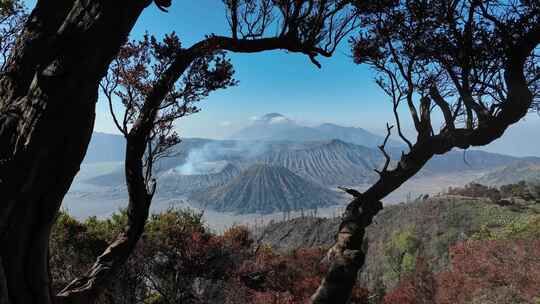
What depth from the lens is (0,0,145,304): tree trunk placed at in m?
1.83

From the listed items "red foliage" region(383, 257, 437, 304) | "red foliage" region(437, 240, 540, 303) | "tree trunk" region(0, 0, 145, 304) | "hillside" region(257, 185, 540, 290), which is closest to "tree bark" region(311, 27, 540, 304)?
"tree trunk" region(0, 0, 145, 304)

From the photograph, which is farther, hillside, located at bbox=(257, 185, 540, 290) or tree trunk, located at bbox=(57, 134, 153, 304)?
hillside, located at bbox=(257, 185, 540, 290)

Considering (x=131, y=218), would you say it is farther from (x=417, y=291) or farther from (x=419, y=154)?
(x=417, y=291)

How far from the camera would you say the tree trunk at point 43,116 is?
6.01 ft

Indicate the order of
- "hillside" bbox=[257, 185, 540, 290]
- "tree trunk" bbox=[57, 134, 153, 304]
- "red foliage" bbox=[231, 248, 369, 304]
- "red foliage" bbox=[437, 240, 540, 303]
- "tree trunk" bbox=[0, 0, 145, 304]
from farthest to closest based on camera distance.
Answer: "hillside" bbox=[257, 185, 540, 290], "red foliage" bbox=[231, 248, 369, 304], "red foliage" bbox=[437, 240, 540, 303], "tree trunk" bbox=[57, 134, 153, 304], "tree trunk" bbox=[0, 0, 145, 304]

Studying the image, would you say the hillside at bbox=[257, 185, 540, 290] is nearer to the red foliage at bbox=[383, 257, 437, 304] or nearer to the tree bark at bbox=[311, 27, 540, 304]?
the red foliage at bbox=[383, 257, 437, 304]

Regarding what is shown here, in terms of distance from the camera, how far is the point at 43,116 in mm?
1839

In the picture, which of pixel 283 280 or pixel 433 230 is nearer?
pixel 283 280

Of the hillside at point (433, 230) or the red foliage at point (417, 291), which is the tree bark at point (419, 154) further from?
the hillside at point (433, 230)

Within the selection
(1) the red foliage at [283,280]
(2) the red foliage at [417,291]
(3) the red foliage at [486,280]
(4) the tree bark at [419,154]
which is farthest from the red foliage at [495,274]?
(4) the tree bark at [419,154]

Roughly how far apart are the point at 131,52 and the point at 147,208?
9.91 ft

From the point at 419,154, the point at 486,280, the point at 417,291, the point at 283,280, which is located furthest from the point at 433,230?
the point at 419,154

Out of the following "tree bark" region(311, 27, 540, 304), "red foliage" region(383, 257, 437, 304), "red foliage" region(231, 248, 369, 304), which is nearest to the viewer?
"tree bark" region(311, 27, 540, 304)

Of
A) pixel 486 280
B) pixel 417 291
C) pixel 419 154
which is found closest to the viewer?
pixel 419 154
